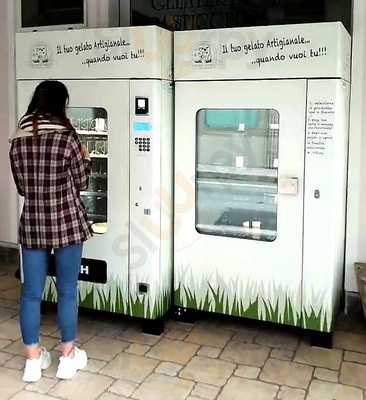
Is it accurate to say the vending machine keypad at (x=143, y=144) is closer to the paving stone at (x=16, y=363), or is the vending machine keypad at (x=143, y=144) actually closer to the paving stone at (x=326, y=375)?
the paving stone at (x=16, y=363)

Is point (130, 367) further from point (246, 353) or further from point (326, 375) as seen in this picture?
point (326, 375)

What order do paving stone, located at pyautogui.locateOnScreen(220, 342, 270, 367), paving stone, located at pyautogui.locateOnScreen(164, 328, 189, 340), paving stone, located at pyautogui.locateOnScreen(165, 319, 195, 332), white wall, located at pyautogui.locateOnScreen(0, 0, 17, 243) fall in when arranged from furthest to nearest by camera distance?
white wall, located at pyautogui.locateOnScreen(0, 0, 17, 243), paving stone, located at pyautogui.locateOnScreen(165, 319, 195, 332), paving stone, located at pyautogui.locateOnScreen(164, 328, 189, 340), paving stone, located at pyautogui.locateOnScreen(220, 342, 270, 367)

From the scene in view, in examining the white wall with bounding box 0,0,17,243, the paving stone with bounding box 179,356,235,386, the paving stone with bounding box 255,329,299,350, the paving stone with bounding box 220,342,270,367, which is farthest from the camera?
the white wall with bounding box 0,0,17,243

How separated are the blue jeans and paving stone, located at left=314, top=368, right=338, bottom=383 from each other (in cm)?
137

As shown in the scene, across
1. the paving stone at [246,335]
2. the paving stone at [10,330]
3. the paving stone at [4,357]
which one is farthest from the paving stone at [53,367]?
the paving stone at [246,335]

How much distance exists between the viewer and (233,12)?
4.17 m

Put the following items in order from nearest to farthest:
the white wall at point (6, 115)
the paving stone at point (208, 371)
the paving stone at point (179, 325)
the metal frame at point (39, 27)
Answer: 1. the paving stone at point (208, 371)
2. the paving stone at point (179, 325)
3. the metal frame at point (39, 27)
4. the white wall at point (6, 115)

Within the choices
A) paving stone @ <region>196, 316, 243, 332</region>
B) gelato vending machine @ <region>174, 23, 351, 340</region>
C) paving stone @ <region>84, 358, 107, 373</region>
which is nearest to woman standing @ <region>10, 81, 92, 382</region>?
paving stone @ <region>84, 358, 107, 373</region>

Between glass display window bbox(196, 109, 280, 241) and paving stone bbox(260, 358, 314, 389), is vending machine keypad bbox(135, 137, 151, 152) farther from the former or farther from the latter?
paving stone bbox(260, 358, 314, 389)

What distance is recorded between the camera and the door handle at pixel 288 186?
3410 mm

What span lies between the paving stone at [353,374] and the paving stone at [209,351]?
2.37 feet

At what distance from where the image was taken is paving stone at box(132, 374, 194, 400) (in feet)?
9.64

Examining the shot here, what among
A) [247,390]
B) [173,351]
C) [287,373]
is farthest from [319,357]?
[173,351]

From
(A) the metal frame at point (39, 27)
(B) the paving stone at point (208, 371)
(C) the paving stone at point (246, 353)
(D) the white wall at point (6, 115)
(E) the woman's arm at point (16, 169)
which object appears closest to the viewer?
(E) the woman's arm at point (16, 169)
